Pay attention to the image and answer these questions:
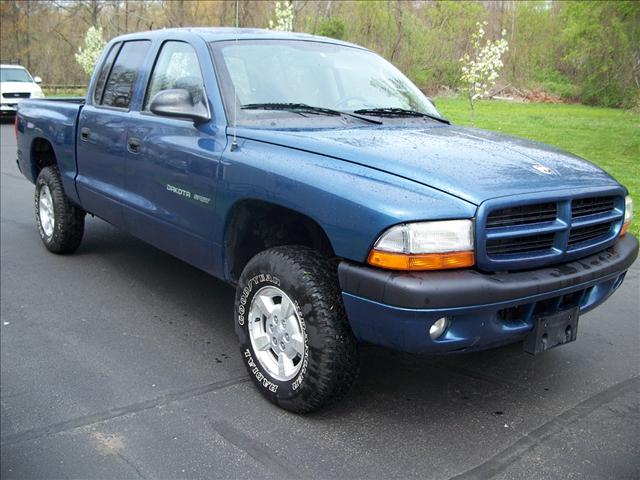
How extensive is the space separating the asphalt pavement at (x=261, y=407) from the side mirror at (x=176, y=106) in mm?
1428

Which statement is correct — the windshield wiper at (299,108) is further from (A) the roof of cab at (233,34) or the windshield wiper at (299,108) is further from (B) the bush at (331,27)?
(B) the bush at (331,27)

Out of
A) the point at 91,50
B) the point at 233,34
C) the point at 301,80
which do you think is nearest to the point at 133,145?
the point at 233,34

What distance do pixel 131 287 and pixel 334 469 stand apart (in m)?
2.98

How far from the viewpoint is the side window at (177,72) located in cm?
405

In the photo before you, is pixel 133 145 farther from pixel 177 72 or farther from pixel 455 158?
pixel 455 158

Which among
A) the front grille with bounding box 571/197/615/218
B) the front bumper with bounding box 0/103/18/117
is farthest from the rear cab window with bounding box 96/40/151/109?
the front bumper with bounding box 0/103/18/117

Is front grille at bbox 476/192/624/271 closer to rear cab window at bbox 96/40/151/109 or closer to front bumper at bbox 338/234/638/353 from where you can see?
front bumper at bbox 338/234/638/353

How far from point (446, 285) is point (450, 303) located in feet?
0.25

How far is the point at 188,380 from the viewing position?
3.65m

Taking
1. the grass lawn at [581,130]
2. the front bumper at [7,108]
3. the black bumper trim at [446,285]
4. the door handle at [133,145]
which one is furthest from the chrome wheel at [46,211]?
the front bumper at [7,108]

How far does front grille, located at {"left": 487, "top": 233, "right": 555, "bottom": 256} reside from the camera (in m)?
2.81

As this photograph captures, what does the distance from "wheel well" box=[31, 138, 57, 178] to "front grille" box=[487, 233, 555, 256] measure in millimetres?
4925

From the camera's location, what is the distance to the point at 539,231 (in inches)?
114

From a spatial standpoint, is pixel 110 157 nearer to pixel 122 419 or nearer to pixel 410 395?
pixel 122 419
